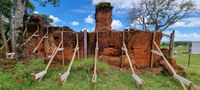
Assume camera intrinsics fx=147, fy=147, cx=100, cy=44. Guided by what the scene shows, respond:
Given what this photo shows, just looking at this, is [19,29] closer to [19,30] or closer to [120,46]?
[19,30]

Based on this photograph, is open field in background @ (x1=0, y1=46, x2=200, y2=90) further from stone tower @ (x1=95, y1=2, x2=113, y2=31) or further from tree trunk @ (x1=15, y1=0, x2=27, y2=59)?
stone tower @ (x1=95, y1=2, x2=113, y2=31)

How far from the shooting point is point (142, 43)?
6531 mm

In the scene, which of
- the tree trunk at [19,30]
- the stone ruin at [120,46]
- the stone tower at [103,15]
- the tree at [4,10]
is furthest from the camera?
the tree at [4,10]

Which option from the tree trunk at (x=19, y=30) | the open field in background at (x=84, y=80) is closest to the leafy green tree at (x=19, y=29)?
the tree trunk at (x=19, y=30)

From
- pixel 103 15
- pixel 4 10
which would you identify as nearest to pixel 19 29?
pixel 103 15

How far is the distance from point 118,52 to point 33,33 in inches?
309

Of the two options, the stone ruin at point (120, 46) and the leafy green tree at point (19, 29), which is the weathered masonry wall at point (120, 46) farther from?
the leafy green tree at point (19, 29)

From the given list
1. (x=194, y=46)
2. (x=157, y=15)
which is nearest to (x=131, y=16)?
(x=157, y=15)

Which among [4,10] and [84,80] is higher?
[4,10]

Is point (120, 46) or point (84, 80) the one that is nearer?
point (84, 80)

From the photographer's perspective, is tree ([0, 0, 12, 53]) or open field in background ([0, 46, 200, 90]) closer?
open field in background ([0, 46, 200, 90])

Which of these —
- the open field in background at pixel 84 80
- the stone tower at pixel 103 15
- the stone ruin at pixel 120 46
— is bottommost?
the open field in background at pixel 84 80

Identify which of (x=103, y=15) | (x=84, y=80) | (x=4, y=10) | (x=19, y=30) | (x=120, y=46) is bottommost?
(x=84, y=80)

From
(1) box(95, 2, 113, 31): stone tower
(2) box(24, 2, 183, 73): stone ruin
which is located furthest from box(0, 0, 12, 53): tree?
(1) box(95, 2, 113, 31): stone tower
